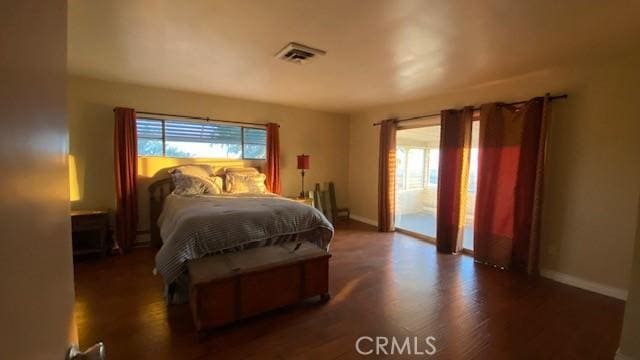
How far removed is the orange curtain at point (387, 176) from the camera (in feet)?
15.3

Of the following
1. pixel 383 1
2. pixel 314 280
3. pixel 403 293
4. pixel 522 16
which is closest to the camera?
pixel 383 1

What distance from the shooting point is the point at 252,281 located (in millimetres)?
2096

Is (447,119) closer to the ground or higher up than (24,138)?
higher up

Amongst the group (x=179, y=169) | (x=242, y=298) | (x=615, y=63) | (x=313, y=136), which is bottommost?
(x=242, y=298)

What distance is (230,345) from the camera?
6.15 ft

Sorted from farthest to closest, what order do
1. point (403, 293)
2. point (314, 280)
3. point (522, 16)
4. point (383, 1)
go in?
point (403, 293), point (314, 280), point (522, 16), point (383, 1)

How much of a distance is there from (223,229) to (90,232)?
91.5 inches

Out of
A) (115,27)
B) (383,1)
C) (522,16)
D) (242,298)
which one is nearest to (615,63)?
(522,16)

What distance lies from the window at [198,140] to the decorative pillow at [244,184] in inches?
21.7

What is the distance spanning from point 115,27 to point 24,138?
2.26 metres

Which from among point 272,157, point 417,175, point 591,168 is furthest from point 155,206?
point 417,175

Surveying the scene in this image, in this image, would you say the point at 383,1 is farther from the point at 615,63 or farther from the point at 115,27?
the point at 615,63

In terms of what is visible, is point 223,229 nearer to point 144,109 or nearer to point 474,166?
point 144,109

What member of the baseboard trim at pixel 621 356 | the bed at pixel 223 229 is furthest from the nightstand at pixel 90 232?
the baseboard trim at pixel 621 356
